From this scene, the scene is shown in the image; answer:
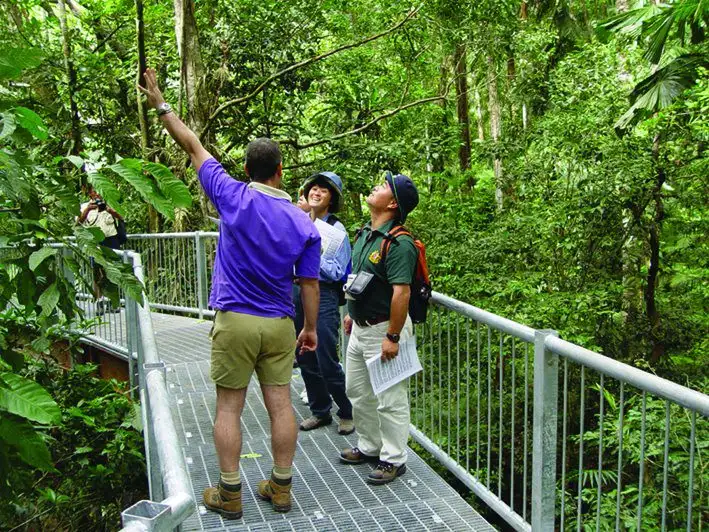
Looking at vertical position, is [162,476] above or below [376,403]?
above

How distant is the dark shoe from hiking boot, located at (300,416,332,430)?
678 mm

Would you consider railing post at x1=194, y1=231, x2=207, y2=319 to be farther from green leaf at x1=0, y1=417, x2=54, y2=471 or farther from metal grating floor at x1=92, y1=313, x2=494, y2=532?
green leaf at x1=0, y1=417, x2=54, y2=471

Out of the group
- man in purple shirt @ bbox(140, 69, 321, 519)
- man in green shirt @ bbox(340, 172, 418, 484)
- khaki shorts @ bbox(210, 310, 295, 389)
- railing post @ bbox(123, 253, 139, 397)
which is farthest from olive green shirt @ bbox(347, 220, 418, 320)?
railing post @ bbox(123, 253, 139, 397)

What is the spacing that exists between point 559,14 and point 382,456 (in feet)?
62.3

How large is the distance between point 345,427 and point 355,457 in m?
0.59

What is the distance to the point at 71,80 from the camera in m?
13.8

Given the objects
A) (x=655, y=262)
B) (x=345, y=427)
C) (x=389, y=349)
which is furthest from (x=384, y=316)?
(x=655, y=262)

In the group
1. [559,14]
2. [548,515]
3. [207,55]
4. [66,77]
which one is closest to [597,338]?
[548,515]

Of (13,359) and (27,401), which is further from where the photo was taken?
(13,359)

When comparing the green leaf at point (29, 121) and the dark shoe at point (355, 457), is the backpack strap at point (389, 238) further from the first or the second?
the green leaf at point (29, 121)

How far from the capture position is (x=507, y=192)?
528 inches

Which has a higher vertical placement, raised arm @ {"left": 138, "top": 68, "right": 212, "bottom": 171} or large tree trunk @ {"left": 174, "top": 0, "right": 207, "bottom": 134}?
large tree trunk @ {"left": 174, "top": 0, "right": 207, "bottom": 134}

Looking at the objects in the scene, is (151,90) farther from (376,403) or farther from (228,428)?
(376,403)

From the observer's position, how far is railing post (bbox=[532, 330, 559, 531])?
3.68 metres
